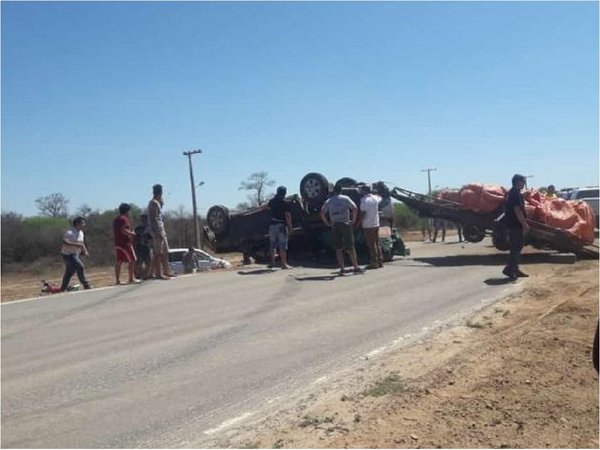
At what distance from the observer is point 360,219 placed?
14891 millimetres

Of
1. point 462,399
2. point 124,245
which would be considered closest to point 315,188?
point 124,245

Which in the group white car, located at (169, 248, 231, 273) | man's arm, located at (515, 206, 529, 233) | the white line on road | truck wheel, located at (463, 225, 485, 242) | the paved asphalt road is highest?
man's arm, located at (515, 206, 529, 233)

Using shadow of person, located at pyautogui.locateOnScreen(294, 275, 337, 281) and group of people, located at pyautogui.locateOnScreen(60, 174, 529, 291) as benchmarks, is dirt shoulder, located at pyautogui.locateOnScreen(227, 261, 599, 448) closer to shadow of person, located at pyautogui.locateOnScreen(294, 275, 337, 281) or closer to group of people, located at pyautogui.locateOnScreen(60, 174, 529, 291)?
group of people, located at pyautogui.locateOnScreen(60, 174, 529, 291)

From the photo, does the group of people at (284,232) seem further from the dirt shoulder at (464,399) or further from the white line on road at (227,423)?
the white line on road at (227,423)

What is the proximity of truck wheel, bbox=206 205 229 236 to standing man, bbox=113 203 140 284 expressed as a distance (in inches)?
167

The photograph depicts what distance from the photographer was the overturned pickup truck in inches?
629

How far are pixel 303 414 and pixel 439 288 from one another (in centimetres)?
683

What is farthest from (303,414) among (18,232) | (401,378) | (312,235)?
(18,232)

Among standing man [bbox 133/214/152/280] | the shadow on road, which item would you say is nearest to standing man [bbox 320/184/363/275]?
the shadow on road

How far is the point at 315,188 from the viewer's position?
1605 centimetres

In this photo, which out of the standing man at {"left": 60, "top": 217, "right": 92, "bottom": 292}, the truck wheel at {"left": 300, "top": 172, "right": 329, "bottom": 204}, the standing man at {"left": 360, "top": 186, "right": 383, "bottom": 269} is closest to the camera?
the standing man at {"left": 60, "top": 217, "right": 92, "bottom": 292}

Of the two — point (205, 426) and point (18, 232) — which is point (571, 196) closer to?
point (205, 426)

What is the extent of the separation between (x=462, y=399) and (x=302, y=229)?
442 inches

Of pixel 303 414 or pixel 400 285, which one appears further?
pixel 400 285
